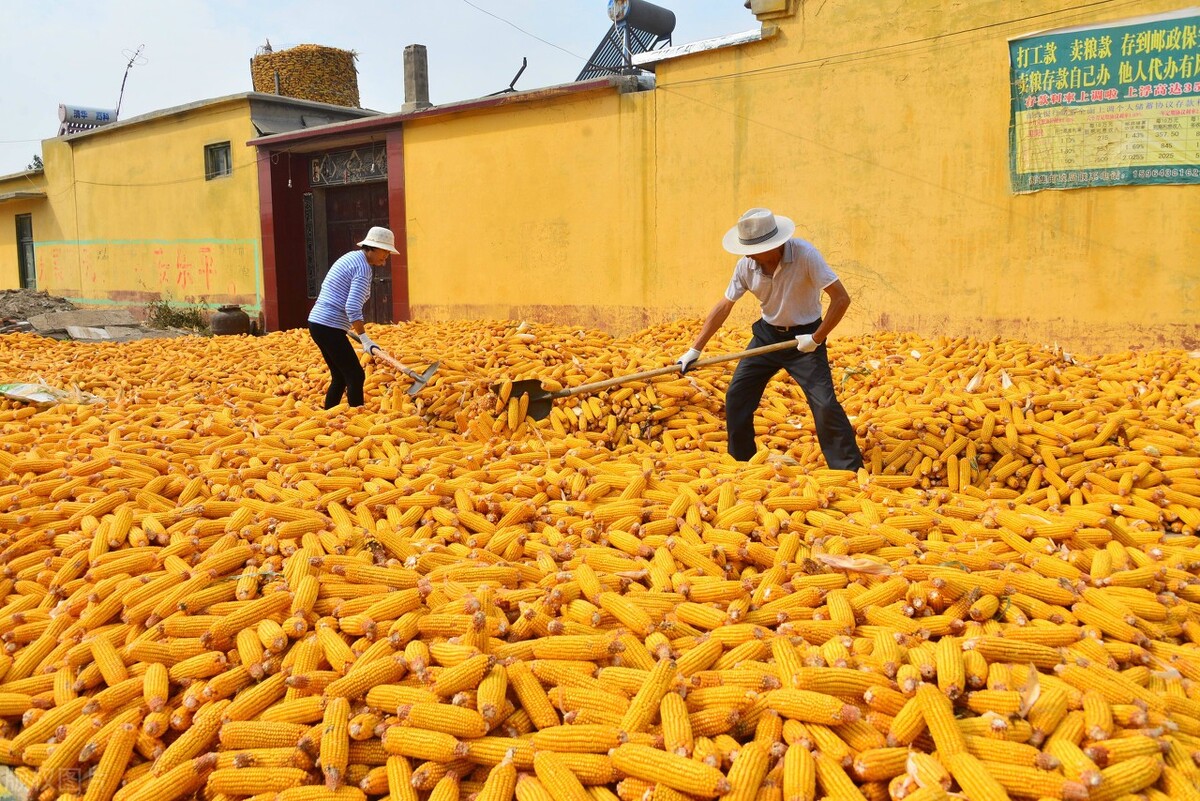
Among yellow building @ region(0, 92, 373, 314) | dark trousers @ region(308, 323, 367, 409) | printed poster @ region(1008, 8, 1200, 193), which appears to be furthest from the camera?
yellow building @ region(0, 92, 373, 314)

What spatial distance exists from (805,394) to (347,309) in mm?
3880

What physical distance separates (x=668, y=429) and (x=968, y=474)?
Answer: 2.32 m

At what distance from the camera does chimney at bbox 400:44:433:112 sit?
15578 millimetres

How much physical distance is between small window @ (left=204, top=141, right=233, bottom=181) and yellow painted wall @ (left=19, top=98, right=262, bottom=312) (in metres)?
0.14

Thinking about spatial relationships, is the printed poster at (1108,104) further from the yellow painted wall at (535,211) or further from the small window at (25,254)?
the small window at (25,254)

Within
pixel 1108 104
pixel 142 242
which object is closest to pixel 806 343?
pixel 1108 104

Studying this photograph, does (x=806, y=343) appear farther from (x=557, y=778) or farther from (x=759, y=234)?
(x=557, y=778)

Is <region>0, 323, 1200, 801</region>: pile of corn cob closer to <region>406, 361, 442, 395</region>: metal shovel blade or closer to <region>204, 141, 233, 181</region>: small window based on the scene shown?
<region>406, 361, 442, 395</region>: metal shovel blade

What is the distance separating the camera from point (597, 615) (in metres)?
3.06

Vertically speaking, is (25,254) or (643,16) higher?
(643,16)

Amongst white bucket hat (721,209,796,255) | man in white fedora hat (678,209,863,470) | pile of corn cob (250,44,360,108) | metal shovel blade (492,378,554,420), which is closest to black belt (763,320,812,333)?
man in white fedora hat (678,209,863,470)

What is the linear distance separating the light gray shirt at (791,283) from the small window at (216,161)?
15.2m

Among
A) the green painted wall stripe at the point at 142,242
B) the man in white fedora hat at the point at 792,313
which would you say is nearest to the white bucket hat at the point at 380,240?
the man in white fedora hat at the point at 792,313

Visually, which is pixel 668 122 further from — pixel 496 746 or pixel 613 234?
pixel 496 746
